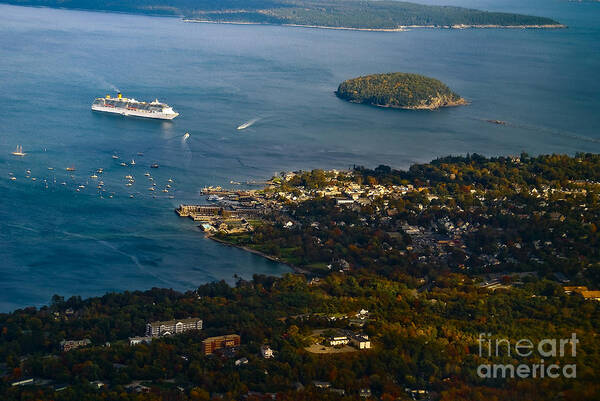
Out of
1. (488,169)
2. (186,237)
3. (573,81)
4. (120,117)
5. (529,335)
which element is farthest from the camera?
(573,81)

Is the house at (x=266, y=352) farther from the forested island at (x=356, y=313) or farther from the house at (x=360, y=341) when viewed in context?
the house at (x=360, y=341)

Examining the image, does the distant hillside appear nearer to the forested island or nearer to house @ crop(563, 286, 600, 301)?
the forested island

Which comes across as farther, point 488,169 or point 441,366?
point 488,169

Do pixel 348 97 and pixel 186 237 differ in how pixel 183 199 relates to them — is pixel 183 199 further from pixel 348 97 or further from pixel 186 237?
pixel 348 97

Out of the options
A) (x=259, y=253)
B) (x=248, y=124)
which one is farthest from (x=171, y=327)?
(x=248, y=124)

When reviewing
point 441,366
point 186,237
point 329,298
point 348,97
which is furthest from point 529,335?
point 348,97

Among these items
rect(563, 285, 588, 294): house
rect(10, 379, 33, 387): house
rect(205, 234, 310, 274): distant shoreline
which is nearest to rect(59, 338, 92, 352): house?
rect(10, 379, 33, 387): house

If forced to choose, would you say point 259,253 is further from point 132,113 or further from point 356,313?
point 132,113
